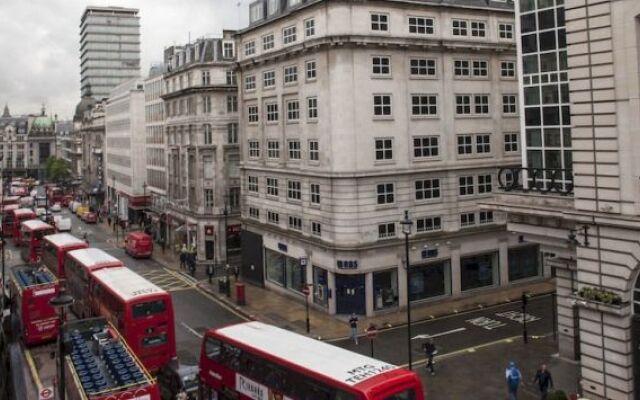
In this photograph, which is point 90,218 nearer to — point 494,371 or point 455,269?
point 455,269

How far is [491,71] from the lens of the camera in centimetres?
4619

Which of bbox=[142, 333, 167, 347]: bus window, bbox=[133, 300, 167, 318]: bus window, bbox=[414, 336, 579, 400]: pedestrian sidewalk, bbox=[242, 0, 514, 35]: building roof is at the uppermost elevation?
bbox=[242, 0, 514, 35]: building roof

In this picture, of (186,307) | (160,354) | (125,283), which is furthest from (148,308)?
(186,307)

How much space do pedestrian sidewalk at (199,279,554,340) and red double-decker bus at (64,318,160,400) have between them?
14351 millimetres

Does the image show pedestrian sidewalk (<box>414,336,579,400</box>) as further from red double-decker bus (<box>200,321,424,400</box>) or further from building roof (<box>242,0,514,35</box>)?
building roof (<box>242,0,514,35</box>)

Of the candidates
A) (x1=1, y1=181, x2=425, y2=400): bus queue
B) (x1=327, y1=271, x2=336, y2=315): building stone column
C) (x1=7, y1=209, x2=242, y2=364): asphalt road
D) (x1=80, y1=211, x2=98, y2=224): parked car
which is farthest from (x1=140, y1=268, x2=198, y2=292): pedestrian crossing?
(x1=80, y1=211, x2=98, y2=224): parked car

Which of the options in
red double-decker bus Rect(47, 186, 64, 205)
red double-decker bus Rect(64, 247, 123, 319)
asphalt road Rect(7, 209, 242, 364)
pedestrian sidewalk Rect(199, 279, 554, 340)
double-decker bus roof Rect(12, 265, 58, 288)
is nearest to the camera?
asphalt road Rect(7, 209, 242, 364)

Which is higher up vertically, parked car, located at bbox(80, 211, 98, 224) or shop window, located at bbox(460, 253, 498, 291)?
parked car, located at bbox(80, 211, 98, 224)

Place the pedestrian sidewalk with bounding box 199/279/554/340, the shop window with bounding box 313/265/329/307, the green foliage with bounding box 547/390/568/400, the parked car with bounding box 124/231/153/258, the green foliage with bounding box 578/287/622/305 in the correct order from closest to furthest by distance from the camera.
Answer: the green foliage with bounding box 578/287/622/305 < the green foliage with bounding box 547/390/568/400 < the pedestrian sidewalk with bounding box 199/279/554/340 < the shop window with bounding box 313/265/329/307 < the parked car with bounding box 124/231/153/258

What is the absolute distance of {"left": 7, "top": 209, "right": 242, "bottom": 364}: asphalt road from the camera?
116ft

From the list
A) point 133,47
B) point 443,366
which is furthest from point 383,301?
point 133,47

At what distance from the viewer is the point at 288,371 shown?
19.8 metres

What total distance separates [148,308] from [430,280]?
21350mm

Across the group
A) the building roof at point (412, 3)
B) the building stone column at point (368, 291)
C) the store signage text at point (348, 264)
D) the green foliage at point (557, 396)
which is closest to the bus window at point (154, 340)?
the store signage text at point (348, 264)
